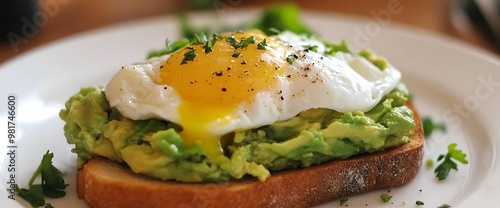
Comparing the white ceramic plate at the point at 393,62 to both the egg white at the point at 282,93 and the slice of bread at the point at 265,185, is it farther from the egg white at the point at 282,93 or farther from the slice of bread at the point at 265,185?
the egg white at the point at 282,93

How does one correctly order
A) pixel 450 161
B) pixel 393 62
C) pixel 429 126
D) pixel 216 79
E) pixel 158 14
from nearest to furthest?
1. pixel 216 79
2. pixel 450 161
3. pixel 429 126
4. pixel 393 62
5. pixel 158 14

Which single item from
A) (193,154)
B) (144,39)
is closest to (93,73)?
(144,39)

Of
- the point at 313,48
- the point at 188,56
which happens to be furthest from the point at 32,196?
the point at 313,48

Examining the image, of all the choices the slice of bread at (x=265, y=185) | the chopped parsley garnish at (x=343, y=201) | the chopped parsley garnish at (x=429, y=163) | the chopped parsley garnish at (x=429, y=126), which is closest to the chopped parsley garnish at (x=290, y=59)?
the slice of bread at (x=265, y=185)

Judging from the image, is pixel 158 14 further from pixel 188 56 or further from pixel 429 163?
pixel 429 163

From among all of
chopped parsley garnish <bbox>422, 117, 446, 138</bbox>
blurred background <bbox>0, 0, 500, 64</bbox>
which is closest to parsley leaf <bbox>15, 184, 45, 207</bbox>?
chopped parsley garnish <bbox>422, 117, 446, 138</bbox>

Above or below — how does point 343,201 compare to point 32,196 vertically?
below
